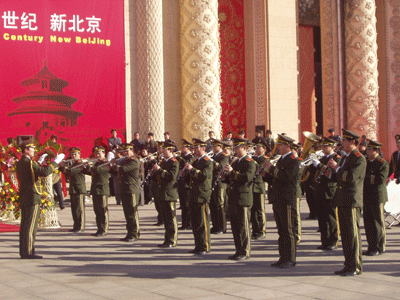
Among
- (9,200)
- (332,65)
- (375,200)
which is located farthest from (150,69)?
(375,200)

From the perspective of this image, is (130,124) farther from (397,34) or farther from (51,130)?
(397,34)

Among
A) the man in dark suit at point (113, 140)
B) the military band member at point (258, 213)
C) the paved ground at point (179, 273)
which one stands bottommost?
the paved ground at point (179, 273)

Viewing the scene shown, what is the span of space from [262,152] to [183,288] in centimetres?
538

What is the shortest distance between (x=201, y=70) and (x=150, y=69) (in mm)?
1859

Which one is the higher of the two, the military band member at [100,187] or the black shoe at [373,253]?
the military band member at [100,187]

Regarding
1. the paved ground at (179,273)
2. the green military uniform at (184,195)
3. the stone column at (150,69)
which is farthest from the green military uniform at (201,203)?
the stone column at (150,69)

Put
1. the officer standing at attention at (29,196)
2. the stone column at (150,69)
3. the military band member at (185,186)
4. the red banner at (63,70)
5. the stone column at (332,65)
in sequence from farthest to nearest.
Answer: the stone column at (332,65) < the stone column at (150,69) < the red banner at (63,70) < the military band member at (185,186) < the officer standing at attention at (29,196)

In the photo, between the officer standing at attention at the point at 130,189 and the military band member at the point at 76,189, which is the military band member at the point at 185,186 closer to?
the officer standing at attention at the point at 130,189

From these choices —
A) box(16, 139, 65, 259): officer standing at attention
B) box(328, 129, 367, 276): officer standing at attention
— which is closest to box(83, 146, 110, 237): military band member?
box(16, 139, 65, 259): officer standing at attention

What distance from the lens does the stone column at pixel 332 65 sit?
24516 mm

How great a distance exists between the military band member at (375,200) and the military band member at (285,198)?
1757 mm

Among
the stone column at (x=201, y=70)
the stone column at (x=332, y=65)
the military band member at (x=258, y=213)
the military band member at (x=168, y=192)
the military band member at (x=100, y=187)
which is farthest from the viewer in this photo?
the stone column at (x=332, y=65)

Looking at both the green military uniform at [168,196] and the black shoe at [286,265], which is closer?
the black shoe at [286,265]

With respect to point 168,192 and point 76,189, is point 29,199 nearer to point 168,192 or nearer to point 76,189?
point 168,192
